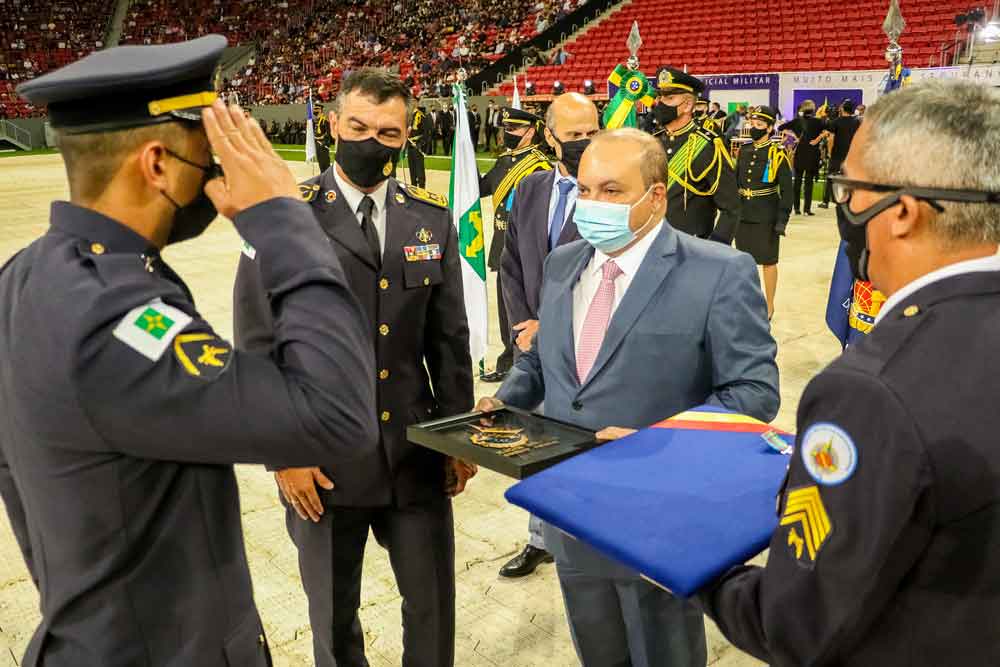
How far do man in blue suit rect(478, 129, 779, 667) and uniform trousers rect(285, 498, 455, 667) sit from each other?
39cm

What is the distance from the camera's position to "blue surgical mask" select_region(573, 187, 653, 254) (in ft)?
6.90

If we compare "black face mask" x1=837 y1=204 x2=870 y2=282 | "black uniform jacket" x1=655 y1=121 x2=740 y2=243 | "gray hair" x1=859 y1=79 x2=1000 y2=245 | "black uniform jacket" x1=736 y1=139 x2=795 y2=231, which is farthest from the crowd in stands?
"gray hair" x1=859 y1=79 x2=1000 y2=245

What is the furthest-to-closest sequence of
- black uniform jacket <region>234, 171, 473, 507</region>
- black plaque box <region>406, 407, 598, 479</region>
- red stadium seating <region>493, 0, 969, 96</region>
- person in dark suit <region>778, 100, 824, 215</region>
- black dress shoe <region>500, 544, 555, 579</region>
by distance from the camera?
1. red stadium seating <region>493, 0, 969, 96</region>
2. person in dark suit <region>778, 100, 824, 215</region>
3. black dress shoe <region>500, 544, 555, 579</region>
4. black uniform jacket <region>234, 171, 473, 507</region>
5. black plaque box <region>406, 407, 598, 479</region>

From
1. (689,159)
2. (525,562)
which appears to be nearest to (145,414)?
(525,562)

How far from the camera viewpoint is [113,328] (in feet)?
3.47

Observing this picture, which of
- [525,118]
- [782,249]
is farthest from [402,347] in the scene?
[782,249]

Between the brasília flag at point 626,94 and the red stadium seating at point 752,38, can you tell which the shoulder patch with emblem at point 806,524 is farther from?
the red stadium seating at point 752,38

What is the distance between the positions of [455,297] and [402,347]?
22 cm

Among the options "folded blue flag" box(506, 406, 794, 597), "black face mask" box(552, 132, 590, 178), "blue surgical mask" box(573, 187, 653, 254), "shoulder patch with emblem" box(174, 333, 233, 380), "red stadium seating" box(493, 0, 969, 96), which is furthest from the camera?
"red stadium seating" box(493, 0, 969, 96)

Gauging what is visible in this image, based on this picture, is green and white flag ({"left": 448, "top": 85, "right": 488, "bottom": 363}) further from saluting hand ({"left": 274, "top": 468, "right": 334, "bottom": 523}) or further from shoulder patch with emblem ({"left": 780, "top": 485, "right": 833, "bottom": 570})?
shoulder patch with emblem ({"left": 780, "top": 485, "right": 833, "bottom": 570})

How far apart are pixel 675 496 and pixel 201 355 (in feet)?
2.46

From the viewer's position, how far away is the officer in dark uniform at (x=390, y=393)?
2223 mm

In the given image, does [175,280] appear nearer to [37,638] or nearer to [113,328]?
[113,328]

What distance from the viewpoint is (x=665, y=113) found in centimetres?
567
